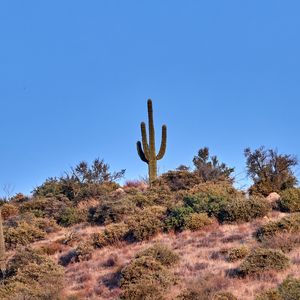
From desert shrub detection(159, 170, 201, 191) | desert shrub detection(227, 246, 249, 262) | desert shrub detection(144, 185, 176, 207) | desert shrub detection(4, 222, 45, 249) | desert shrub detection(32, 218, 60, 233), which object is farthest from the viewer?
desert shrub detection(159, 170, 201, 191)

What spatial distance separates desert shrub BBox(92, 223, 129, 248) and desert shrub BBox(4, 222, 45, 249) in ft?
12.1

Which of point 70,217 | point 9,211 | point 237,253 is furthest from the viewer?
point 9,211

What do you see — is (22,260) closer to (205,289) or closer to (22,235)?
(22,235)

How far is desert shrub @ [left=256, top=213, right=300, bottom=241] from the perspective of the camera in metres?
16.5

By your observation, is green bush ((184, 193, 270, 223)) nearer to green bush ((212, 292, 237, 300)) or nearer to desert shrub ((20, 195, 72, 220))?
desert shrub ((20, 195, 72, 220))

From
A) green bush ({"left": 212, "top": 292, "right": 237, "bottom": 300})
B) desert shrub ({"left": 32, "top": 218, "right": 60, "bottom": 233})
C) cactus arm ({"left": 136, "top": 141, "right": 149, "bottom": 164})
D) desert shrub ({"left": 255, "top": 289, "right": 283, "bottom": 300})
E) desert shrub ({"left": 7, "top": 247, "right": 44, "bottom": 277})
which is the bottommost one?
desert shrub ({"left": 255, "top": 289, "right": 283, "bottom": 300})

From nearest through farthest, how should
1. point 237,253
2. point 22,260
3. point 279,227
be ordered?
point 237,253
point 22,260
point 279,227

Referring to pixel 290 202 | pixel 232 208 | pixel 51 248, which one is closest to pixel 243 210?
pixel 232 208

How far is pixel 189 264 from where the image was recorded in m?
14.9

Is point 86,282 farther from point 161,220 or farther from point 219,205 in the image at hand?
point 219,205

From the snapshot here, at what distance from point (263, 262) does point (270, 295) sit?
2446mm

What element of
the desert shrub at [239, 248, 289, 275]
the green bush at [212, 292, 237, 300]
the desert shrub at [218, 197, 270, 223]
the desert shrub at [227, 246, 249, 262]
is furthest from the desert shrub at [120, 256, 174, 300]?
the desert shrub at [218, 197, 270, 223]

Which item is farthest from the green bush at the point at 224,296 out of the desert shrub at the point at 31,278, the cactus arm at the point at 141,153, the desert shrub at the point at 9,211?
the cactus arm at the point at 141,153

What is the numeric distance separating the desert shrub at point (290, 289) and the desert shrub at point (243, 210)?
26.4 feet
